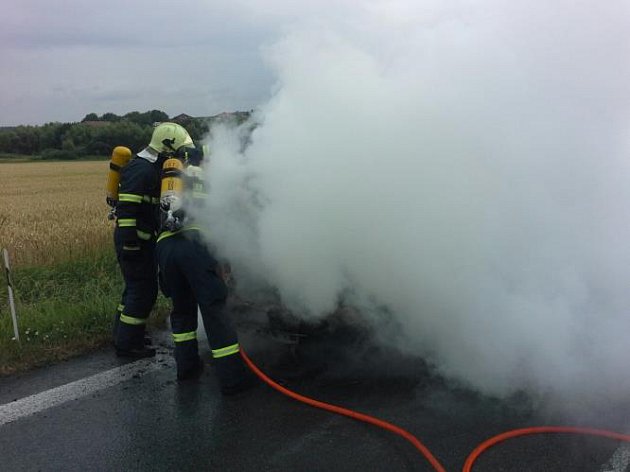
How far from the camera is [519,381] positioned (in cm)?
344

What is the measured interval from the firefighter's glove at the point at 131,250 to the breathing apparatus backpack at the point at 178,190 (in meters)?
0.61

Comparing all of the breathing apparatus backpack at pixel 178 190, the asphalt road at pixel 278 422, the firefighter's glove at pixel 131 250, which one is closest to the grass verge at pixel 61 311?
the asphalt road at pixel 278 422

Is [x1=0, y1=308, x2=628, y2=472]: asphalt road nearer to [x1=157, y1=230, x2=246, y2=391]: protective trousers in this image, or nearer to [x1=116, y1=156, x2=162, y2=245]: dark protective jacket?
[x1=157, y1=230, x2=246, y2=391]: protective trousers

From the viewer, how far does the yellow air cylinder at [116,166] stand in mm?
4477

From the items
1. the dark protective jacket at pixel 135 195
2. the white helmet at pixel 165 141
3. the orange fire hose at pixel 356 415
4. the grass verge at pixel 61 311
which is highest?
the white helmet at pixel 165 141

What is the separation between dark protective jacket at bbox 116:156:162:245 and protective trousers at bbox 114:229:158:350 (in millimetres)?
132

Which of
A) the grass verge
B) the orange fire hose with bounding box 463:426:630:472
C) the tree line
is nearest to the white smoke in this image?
the orange fire hose with bounding box 463:426:630:472

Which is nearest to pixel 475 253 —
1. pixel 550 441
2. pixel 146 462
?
pixel 550 441

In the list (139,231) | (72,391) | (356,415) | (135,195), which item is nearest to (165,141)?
(135,195)

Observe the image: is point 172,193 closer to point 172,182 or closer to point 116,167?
point 172,182

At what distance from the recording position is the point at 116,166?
449 centimetres

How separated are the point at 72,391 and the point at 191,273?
1120mm

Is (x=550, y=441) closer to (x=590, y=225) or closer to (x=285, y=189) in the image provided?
(x=590, y=225)

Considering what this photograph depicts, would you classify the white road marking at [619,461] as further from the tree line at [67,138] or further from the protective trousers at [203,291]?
the tree line at [67,138]
